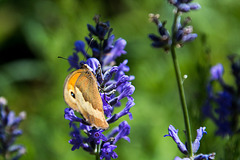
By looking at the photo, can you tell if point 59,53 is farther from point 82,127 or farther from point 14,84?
point 82,127

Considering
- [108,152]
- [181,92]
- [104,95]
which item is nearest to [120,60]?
[104,95]

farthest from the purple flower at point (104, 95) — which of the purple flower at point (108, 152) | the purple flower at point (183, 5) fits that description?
the purple flower at point (183, 5)

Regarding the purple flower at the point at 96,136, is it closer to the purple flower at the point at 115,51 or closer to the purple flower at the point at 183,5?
the purple flower at the point at 115,51

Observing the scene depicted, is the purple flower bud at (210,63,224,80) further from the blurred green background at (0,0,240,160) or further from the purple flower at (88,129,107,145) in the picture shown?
the purple flower at (88,129,107,145)

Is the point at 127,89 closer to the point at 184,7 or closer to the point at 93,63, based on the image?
the point at 93,63

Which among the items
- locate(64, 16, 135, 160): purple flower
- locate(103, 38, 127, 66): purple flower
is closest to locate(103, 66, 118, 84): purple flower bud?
locate(64, 16, 135, 160): purple flower

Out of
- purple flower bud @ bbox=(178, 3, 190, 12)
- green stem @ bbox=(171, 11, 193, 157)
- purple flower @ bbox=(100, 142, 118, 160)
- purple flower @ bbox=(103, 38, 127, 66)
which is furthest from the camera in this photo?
purple flower @ bbox=(103, 38, 127, 66)
